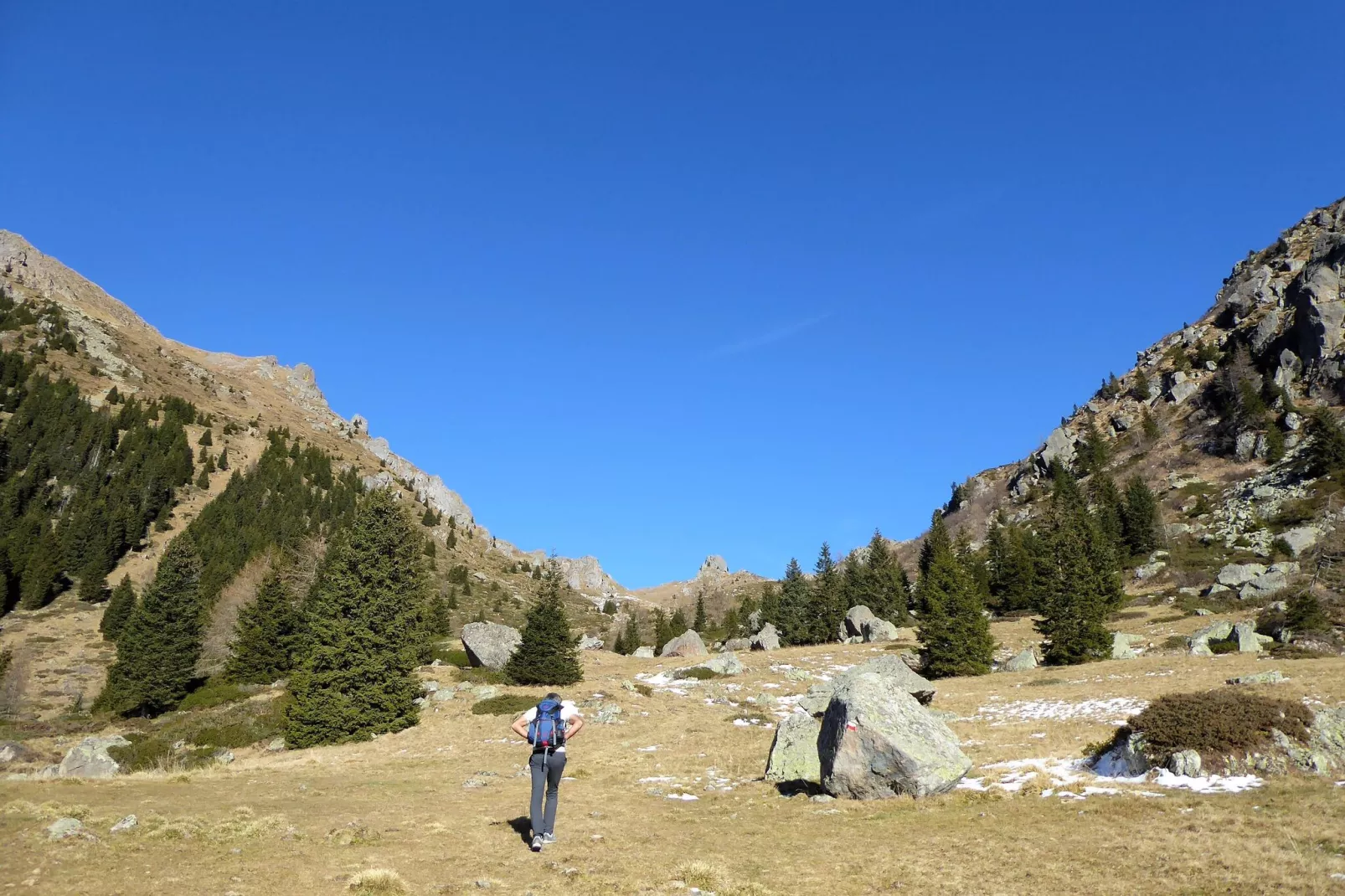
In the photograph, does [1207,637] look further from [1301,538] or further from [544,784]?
[544,784]

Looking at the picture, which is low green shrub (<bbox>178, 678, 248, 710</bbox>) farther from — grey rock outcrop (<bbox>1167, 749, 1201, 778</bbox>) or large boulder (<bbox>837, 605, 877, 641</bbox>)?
large boulder (<bbox>837, 605, 877, 641</bbox>)

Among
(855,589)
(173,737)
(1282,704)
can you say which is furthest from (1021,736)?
(855,589)

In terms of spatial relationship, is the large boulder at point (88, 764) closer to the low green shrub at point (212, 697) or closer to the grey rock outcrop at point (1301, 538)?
the low green shrub at point (212, 697)

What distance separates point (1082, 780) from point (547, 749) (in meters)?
12.9

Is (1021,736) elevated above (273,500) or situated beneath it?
situated beneath

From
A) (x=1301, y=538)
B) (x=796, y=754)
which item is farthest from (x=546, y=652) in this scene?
(x=1301, y=538)

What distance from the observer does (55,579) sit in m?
82.6

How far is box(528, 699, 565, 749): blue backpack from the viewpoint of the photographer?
40.5 ft

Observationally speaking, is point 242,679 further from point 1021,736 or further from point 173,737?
point 1021,736

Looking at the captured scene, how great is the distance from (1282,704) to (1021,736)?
7.62 metres

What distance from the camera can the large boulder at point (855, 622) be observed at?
6481 centimetres

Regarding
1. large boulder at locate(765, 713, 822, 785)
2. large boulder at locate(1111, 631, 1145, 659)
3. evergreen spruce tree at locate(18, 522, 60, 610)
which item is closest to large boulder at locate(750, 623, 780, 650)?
large boulder at locate(1111, 631, 1145, 659)

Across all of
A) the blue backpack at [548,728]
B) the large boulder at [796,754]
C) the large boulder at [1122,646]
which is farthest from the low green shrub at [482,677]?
the large boulder at [1122,646]

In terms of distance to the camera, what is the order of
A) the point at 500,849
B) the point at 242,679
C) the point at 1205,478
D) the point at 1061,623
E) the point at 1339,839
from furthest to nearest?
the point at 1205,478 < the point at 242,679 < the point at 1061,623 < the point at 500,849 < the point at 1339,839
